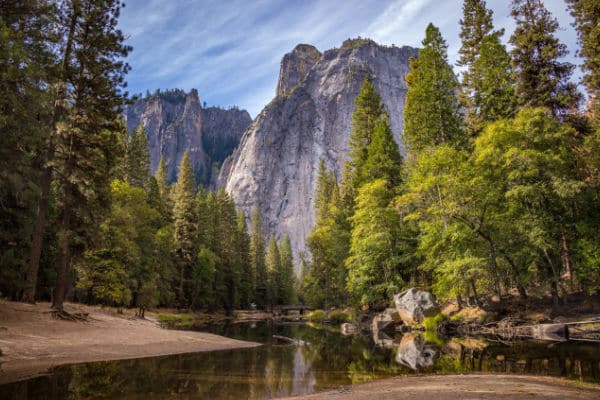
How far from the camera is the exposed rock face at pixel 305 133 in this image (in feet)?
397

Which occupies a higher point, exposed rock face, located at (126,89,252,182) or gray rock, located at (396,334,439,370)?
exposed rock face, located at (126,89,252,182)

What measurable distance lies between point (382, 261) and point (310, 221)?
88791mm

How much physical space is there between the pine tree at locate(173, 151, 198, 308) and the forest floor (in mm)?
23400

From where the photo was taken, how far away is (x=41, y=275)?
2727 centimetres

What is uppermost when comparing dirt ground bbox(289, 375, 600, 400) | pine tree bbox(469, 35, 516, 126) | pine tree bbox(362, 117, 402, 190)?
pine tree bbox(469, 35, 516, 126)

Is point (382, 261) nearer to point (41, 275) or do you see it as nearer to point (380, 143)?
point (380, 143)

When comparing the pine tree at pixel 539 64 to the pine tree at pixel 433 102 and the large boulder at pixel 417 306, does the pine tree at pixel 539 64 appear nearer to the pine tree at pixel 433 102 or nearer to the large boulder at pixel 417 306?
the pine tree at pixel 433 102

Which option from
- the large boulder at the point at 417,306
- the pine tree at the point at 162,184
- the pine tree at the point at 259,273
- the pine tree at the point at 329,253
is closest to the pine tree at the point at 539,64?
the large boulder at the point at 417,306

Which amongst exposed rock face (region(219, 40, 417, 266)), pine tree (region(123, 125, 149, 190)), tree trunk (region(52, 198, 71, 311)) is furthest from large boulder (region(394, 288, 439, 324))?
exposed rock face (region(219, 40, 417, 266))

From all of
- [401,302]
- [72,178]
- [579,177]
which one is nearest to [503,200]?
[579,177]

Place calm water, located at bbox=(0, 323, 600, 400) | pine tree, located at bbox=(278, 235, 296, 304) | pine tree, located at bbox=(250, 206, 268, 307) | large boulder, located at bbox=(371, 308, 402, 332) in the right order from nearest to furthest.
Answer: calm water, located at bbox=(0, 323, 600, 400), large boulder, located at bbox=(371, 308, 402, 332), pine tree, located at bbox=(250, 206, 268, 307), pine tree, located at bbox=(278, 235, 296, 304)

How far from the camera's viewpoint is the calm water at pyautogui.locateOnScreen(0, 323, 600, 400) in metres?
7.86

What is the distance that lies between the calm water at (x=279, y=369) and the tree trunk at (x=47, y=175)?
7340 millimetres

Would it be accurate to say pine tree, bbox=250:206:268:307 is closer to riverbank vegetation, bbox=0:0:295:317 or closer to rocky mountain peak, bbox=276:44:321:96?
riverbank vegetation, bbox=0:0:295:317
